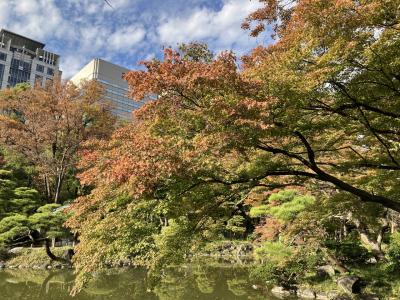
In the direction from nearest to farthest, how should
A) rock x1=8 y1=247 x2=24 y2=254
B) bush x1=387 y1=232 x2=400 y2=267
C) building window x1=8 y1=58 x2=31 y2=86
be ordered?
bush x1=387 y1=232 x2=400 y2=267 < rock x1=8 y1=247 x2=24 y2=254 < building window x1=8 y1=58 x2=31 y2=86

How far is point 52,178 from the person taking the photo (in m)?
23.4

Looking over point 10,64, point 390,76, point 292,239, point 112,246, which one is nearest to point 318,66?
point 390,76

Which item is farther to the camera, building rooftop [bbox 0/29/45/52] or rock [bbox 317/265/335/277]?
building rooftop [bbox 0/29/45/52]

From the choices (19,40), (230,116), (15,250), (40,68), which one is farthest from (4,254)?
(19,40)

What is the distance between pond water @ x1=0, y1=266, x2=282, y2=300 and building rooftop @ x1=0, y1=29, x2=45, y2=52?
5621 centimetres

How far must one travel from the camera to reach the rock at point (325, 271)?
1191 cm

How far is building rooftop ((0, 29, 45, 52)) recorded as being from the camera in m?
61.2

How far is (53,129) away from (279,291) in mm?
15663

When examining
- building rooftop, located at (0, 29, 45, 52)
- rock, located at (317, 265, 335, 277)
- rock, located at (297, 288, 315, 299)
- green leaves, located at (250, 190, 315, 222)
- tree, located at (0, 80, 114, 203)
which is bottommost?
rock, located at (297, 288, 315, 299)

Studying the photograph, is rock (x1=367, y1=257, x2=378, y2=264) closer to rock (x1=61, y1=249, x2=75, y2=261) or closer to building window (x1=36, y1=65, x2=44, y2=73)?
rock (x1=61, y1=249, x2=75, y2=261)

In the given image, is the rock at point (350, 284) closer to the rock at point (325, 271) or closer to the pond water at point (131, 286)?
the rock at point (325, 271)

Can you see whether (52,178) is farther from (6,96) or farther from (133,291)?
(133,291)

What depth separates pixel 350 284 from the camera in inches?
411

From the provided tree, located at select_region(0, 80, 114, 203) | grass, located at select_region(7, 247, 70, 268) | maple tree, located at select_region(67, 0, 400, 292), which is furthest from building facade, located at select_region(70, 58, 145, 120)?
maple tree, located at select_region(67, 0, 400, 292)
